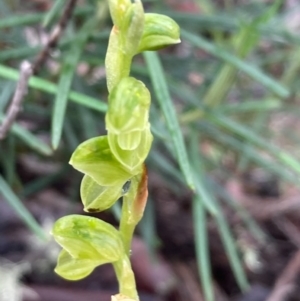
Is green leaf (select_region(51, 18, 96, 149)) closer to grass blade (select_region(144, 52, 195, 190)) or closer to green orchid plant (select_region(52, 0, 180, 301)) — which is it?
grass blade (select_region(144, 52, 195, 190))

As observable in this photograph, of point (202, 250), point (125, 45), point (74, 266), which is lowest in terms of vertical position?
point (202, 250)

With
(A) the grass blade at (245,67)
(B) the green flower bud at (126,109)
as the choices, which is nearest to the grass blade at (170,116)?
(A) the grass blade at (245,67)

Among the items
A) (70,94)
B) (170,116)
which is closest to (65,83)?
(70,94)

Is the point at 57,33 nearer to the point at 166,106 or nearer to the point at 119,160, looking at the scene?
the point at 166,106

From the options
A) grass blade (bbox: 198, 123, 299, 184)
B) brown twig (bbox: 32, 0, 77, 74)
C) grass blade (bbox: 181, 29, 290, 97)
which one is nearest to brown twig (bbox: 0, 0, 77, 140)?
brown twig (bbox: 32, 0, 77, 74)

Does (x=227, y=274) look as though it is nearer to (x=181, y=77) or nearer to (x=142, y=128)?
(x=181, y=77)

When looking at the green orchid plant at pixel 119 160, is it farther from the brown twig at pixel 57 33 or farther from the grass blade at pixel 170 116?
the brown twig at pixel 57 33
